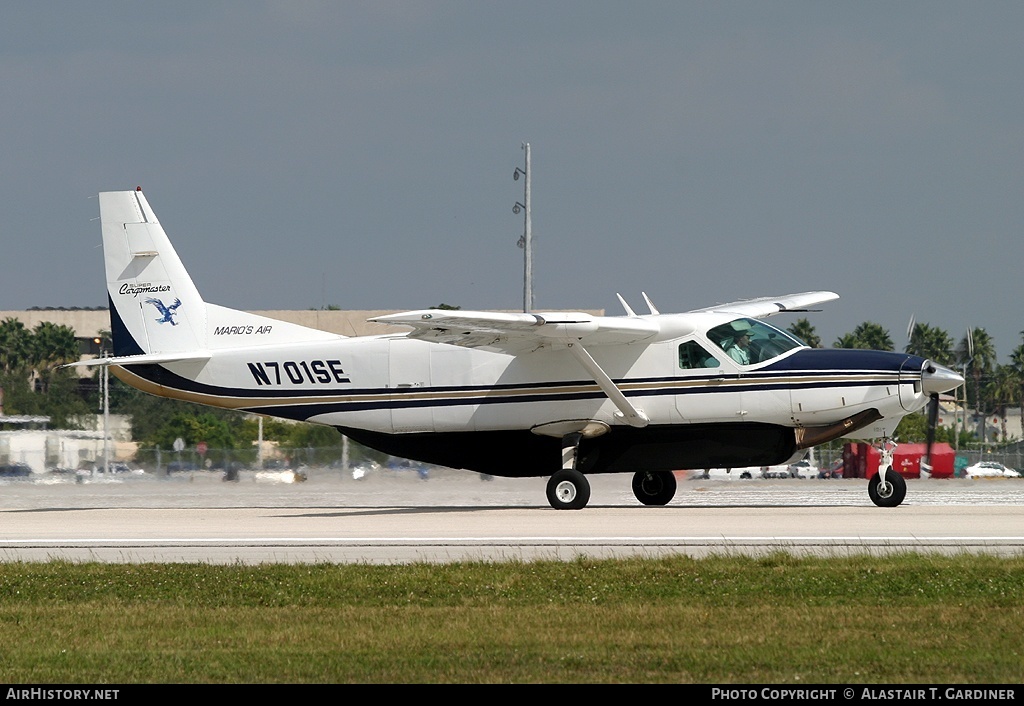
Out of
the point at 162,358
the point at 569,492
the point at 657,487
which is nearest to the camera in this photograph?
the point at 569,492

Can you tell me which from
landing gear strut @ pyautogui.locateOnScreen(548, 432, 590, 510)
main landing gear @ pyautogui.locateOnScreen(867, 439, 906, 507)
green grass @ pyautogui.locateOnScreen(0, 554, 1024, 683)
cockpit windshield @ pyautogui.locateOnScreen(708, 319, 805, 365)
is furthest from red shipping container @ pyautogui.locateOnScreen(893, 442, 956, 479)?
green grass @ pyautogui.locateOnScreen(0, 554, 1024, 683)

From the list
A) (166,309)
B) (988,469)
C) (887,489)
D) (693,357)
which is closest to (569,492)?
(693,357)

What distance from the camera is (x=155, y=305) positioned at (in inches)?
963

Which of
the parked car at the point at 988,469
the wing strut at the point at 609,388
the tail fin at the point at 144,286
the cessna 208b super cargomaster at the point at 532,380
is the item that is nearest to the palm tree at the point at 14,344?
the parked car at the point at 988,469

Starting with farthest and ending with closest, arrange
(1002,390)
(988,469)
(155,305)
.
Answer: (1002,390)
(988,469)
(155,305)

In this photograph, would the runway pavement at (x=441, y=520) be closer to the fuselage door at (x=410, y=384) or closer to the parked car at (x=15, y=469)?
the parked car at (x=15, y=469)

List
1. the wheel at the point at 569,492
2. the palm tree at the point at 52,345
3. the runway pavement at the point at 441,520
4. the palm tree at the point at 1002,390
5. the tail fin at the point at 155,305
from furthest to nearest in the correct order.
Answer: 1. the palm tree at the point at 1002,390
2. the palm tree at the point at 52,345
3. the tail fin at the point at 155,305
4. the wheel at the point at 569,492
5. the runway pavement at the point at 441,520

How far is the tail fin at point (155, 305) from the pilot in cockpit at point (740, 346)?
7.45 meters

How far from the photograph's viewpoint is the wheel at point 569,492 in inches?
838

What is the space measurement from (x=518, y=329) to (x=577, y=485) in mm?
2846

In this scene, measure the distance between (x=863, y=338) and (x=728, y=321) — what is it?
80.6 meters

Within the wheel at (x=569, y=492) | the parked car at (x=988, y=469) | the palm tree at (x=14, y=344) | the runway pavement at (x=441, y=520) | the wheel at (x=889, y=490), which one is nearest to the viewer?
the runway pavement at (x=441, y=520)

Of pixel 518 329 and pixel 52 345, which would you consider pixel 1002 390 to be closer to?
pixel 52 345

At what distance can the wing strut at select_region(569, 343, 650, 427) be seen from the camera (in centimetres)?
2139
